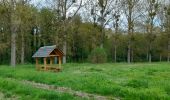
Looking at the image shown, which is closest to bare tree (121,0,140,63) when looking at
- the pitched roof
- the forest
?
the forest

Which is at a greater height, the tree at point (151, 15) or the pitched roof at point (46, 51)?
the tree at point (151, 15)

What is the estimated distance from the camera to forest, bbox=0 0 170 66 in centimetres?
4853

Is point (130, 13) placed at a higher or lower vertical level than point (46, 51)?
higher

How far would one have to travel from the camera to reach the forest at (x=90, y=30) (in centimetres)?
4853

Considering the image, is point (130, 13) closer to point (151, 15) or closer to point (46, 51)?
point (151, 15)

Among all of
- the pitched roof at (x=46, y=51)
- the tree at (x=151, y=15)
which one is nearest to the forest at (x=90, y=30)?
the tree at (x=151, y=15)

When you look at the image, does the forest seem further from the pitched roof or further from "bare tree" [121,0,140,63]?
the pitched roof

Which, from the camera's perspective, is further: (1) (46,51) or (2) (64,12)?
(2) (64,12)

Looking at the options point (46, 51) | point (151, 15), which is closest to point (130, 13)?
point (151, 15)

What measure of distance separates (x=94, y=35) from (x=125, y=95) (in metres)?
42.9

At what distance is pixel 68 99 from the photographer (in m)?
12.9

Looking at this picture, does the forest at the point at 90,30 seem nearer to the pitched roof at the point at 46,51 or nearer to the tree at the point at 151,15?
the tree at the point at 151,15

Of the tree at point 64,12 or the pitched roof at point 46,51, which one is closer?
the pitched roof at point 46,51

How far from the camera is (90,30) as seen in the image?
58344mm
